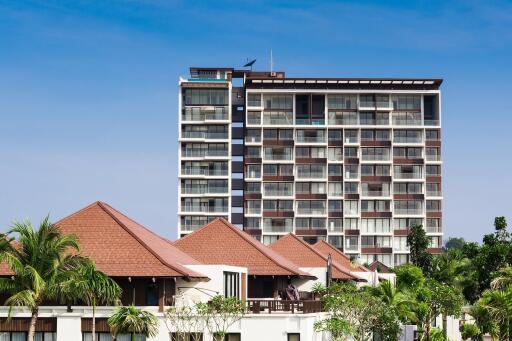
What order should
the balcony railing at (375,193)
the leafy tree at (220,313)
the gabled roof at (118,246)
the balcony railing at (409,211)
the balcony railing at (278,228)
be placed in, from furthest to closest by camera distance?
the balcony railing at (375,193) < the balcony railing at (409,211) < the balcony railing at (278,228) < the gabled roof at (118,246) < the leafy tree at (220,313)

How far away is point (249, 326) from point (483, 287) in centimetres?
4286

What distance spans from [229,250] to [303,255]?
18.9m

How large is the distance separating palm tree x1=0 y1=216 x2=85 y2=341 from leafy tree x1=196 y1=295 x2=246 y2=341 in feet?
23.9

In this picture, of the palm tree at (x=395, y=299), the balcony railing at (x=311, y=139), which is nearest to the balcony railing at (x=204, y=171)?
the balcony railing at (x=311, y=139)

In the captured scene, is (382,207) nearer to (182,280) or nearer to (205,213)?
(205,213)

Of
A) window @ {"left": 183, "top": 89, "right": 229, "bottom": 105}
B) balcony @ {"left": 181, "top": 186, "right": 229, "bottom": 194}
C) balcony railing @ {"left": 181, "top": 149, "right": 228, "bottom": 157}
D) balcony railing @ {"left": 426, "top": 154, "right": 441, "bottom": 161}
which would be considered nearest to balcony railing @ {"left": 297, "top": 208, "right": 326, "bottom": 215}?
balcony @ {"left": 181, "top": 186, "right": 229, "bottom": 194}

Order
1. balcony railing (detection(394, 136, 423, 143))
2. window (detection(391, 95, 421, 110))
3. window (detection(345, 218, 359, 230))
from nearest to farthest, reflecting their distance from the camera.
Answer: window (detection(345, 218, 359, 230)), balcony railing (detection(394, 136, 423, 143)), window (detection(391, 95, 421, 110))

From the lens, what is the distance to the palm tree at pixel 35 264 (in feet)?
145

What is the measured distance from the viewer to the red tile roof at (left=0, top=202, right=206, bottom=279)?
49.2 meters

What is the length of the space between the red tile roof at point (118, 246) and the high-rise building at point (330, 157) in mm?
87902

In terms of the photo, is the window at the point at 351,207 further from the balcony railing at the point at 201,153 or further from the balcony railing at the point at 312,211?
the balcony railing at the point at 201,153

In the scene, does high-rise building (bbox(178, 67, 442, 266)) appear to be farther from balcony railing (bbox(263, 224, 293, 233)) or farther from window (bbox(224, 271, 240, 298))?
window (bbox(224, 271, 240, 298))

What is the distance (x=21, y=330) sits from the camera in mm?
48656

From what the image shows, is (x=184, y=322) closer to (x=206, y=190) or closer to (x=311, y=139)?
(x=206, y=190)
